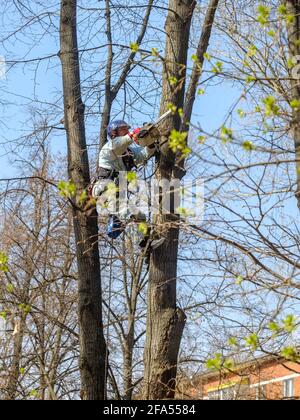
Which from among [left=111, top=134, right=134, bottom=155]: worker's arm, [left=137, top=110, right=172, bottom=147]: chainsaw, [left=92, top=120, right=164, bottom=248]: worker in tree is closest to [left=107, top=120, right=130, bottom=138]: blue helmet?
[left=92, top=120, right=164, bottom=248]: worker in tree

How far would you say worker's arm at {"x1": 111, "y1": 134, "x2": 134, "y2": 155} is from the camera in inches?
293

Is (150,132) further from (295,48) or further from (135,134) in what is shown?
(295,48)

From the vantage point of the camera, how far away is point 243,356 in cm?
604

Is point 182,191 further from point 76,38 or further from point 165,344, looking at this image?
point 76,38

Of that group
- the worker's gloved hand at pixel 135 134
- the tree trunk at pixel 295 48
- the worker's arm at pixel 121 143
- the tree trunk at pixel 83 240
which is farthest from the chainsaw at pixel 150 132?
the tree trunk at pixel 295 48

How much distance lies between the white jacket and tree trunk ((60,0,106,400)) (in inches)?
7.6

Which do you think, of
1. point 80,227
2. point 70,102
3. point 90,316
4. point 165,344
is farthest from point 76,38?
point 165,344

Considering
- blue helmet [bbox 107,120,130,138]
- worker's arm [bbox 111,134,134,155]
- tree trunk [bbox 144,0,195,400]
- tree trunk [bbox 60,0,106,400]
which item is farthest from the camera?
blue helmet [bbox 107,120,130,138]

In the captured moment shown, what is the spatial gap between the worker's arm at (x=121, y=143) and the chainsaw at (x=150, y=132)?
0.37m

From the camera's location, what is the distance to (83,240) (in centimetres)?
718

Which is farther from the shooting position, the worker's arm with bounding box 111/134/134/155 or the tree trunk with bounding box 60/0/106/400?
the worker's arm with bounding box 111/134/134/155

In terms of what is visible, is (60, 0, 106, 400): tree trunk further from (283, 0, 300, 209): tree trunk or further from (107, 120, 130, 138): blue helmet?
(283, 0, 300, 209): tree trunk

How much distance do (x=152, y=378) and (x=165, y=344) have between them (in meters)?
0.29

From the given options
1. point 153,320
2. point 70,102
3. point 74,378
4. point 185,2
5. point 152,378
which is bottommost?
point 152,378
